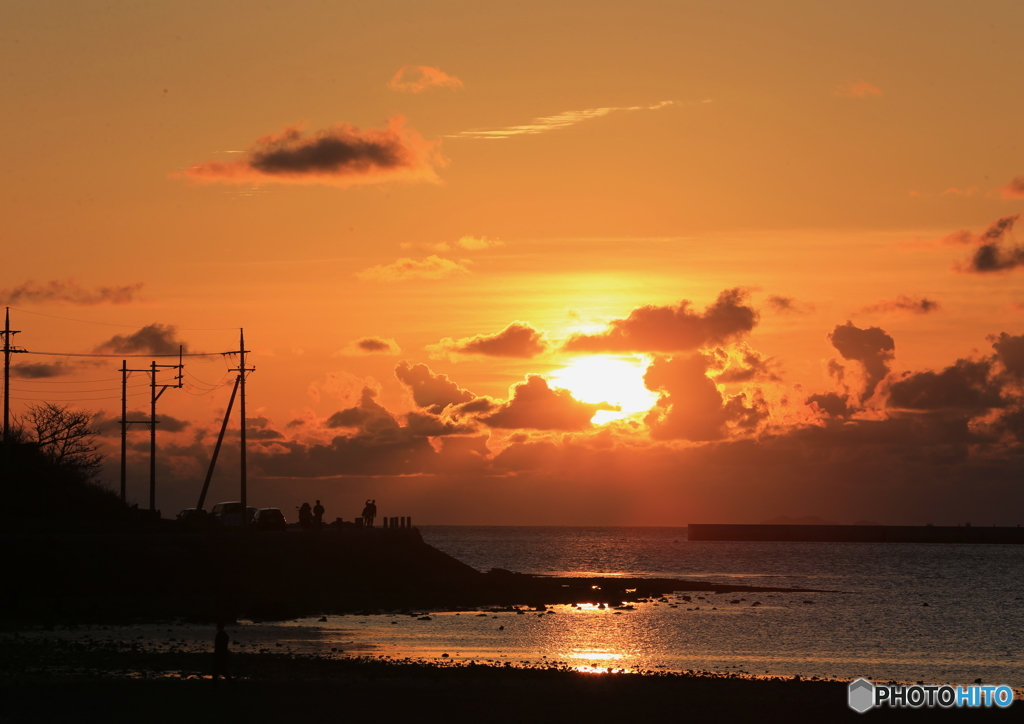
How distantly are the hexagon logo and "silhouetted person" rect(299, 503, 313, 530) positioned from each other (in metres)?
→ 46.1

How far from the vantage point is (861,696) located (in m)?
31.8

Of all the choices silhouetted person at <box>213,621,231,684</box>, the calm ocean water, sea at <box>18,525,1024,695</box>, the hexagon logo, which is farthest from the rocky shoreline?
the hexagon logo

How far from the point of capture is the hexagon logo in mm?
29281

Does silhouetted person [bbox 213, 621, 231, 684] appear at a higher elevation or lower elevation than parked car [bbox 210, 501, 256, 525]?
lower

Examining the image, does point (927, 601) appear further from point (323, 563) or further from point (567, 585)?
point (323, 563)

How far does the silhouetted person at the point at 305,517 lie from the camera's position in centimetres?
7374

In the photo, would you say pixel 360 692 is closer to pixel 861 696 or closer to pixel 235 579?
pixel 861 696

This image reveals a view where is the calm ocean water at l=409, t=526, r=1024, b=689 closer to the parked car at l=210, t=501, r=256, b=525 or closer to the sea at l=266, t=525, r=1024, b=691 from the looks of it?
the sea at l=266, t=525, r=1024, b=691

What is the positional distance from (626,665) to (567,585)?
37239 millimetres

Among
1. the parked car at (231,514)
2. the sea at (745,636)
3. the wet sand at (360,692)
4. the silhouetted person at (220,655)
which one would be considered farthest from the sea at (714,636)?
the parked car at (231,514)

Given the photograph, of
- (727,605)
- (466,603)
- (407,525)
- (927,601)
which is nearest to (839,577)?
(927,601)

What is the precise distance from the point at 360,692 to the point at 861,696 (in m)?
15.2

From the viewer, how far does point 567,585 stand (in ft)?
258

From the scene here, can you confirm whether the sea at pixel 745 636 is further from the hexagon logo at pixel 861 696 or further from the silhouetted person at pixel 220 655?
the silhouetted person at pixel 220 655
